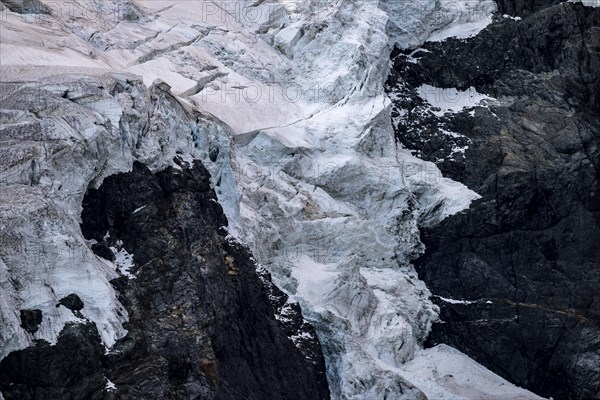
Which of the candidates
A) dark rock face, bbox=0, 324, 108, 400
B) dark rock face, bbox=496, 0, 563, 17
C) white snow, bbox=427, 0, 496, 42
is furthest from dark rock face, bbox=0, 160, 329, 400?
dark rock face, bbox=496, 0, 563, 17

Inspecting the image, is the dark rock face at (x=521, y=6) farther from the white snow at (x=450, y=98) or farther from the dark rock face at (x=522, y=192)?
the white snow at (x=450, y=98)

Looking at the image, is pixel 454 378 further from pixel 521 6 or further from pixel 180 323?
pixel 521 6

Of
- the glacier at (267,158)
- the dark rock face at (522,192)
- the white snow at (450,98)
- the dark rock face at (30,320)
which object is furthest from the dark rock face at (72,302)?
the white snow at (450,98)

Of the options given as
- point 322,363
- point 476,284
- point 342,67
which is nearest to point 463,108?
point 342,67

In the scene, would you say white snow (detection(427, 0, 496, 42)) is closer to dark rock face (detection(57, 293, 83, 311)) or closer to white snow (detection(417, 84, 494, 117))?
white snow (detection(417, 84, 494, 117))

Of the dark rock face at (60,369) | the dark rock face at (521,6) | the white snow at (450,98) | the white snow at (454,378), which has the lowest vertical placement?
the white snow at (454,378)

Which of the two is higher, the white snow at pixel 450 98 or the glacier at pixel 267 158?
the white snow at pixel 450 98
